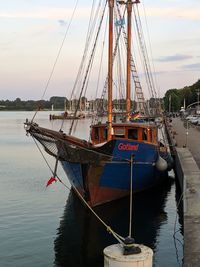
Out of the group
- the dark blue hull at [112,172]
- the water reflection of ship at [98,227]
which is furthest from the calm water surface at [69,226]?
the dark blue hull at [112,172]

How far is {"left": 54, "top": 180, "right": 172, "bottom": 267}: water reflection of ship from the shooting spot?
15480 millimetres

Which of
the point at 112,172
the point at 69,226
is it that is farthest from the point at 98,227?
the point at 112,172

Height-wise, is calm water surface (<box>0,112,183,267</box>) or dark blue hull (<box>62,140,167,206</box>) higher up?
dark blue hull (<box>62,140,167,206</box>)

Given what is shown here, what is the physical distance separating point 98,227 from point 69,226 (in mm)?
1233

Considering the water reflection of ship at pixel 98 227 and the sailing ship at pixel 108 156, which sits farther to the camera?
the sailing ship at pixel 108 156

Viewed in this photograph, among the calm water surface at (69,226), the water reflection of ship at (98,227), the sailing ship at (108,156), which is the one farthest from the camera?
the sailing ship at (108,156)

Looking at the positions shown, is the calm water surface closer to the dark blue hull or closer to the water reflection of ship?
the water reflection of ship

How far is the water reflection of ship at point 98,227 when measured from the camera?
15.5m

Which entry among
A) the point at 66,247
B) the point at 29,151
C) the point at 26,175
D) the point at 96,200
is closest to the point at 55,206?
the point at 96,200

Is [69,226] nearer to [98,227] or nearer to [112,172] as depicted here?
[98,227]

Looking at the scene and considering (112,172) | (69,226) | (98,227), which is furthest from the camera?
(112,172)

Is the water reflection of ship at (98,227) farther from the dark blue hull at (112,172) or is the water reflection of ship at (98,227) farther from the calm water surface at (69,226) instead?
the dark blue hull at (112,172)

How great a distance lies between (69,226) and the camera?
1908cm

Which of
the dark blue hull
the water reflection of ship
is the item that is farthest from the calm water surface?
the dark blue hull
